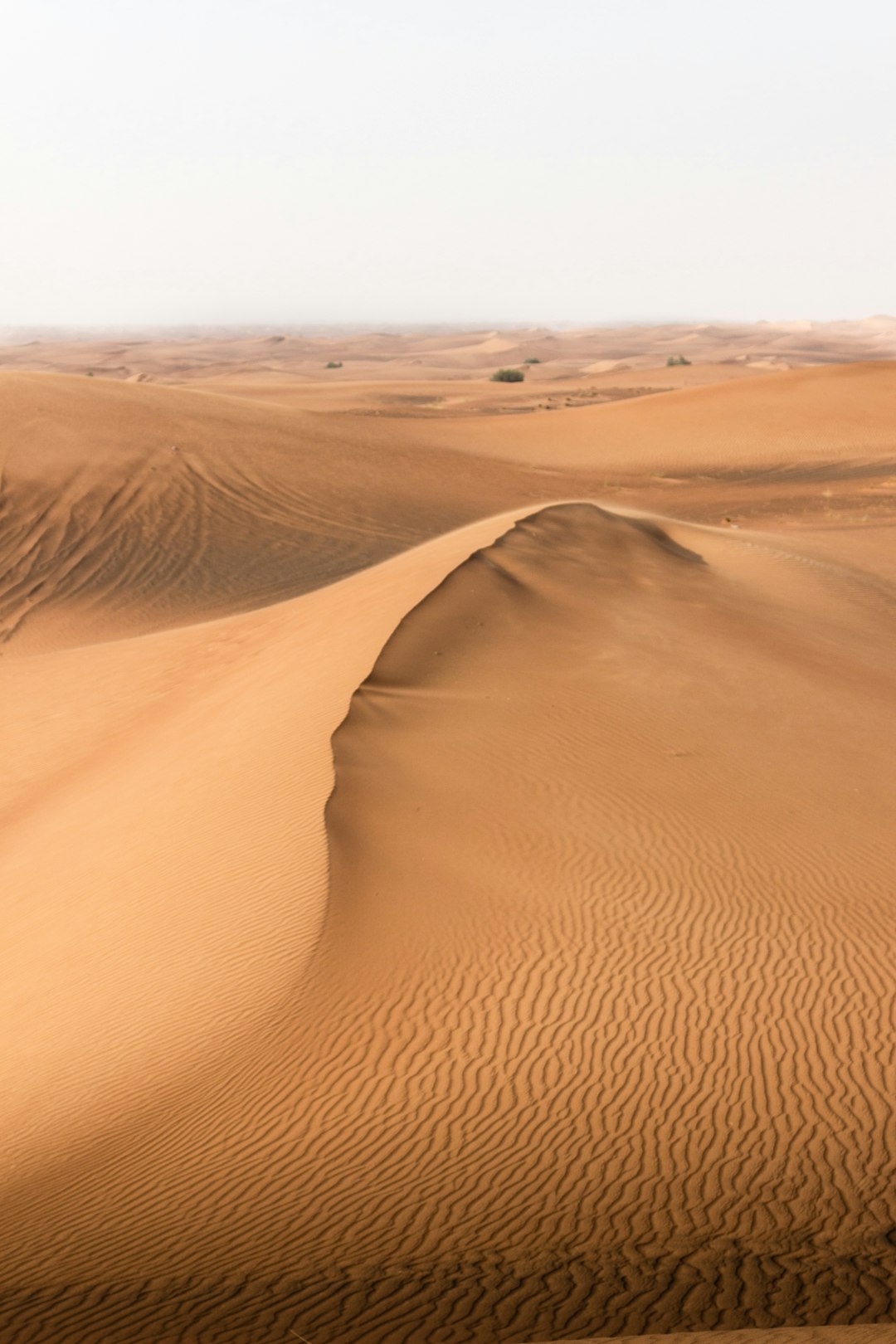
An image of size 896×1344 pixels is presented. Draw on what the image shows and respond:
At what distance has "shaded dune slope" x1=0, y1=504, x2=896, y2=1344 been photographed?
13.8ft

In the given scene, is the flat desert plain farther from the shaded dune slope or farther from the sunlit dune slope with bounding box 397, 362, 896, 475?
the sunlit dune slope with bounding box 397, 362, 896, 475

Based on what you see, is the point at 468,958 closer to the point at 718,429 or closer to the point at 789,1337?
the point at 789,1337

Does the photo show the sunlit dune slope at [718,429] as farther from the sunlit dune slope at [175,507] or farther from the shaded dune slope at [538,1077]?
the shaded dune slope at [538,1077]

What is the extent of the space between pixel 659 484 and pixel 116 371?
49.8m

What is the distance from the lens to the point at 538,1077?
5.52 meters

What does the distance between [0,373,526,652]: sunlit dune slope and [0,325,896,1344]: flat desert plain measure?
3.20 metres

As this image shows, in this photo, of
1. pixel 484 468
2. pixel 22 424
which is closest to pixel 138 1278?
pixel 22 424

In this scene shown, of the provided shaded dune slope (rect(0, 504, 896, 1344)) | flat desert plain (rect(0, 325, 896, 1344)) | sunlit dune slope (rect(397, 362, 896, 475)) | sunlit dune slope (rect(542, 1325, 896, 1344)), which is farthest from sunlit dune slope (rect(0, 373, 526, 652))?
sunlit dune slope (rect(542, 1325, 896, 1344))

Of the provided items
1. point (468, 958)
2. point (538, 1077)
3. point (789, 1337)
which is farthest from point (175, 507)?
point (789, 1337)

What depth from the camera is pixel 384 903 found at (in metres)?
6.93

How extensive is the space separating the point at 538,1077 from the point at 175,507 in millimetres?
19335

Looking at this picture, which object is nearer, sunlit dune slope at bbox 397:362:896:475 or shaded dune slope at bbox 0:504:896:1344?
shaded dune slope at bbox 0:504:896:1344

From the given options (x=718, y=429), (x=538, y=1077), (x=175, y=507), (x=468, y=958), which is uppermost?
(x=718, y=429)

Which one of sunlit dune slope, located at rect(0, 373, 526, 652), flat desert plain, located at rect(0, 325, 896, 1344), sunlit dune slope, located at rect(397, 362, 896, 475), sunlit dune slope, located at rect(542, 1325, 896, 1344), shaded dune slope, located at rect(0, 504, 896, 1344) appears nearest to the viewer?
sunlit dune slope, located at rect(542, 1325, 896, 1344)
